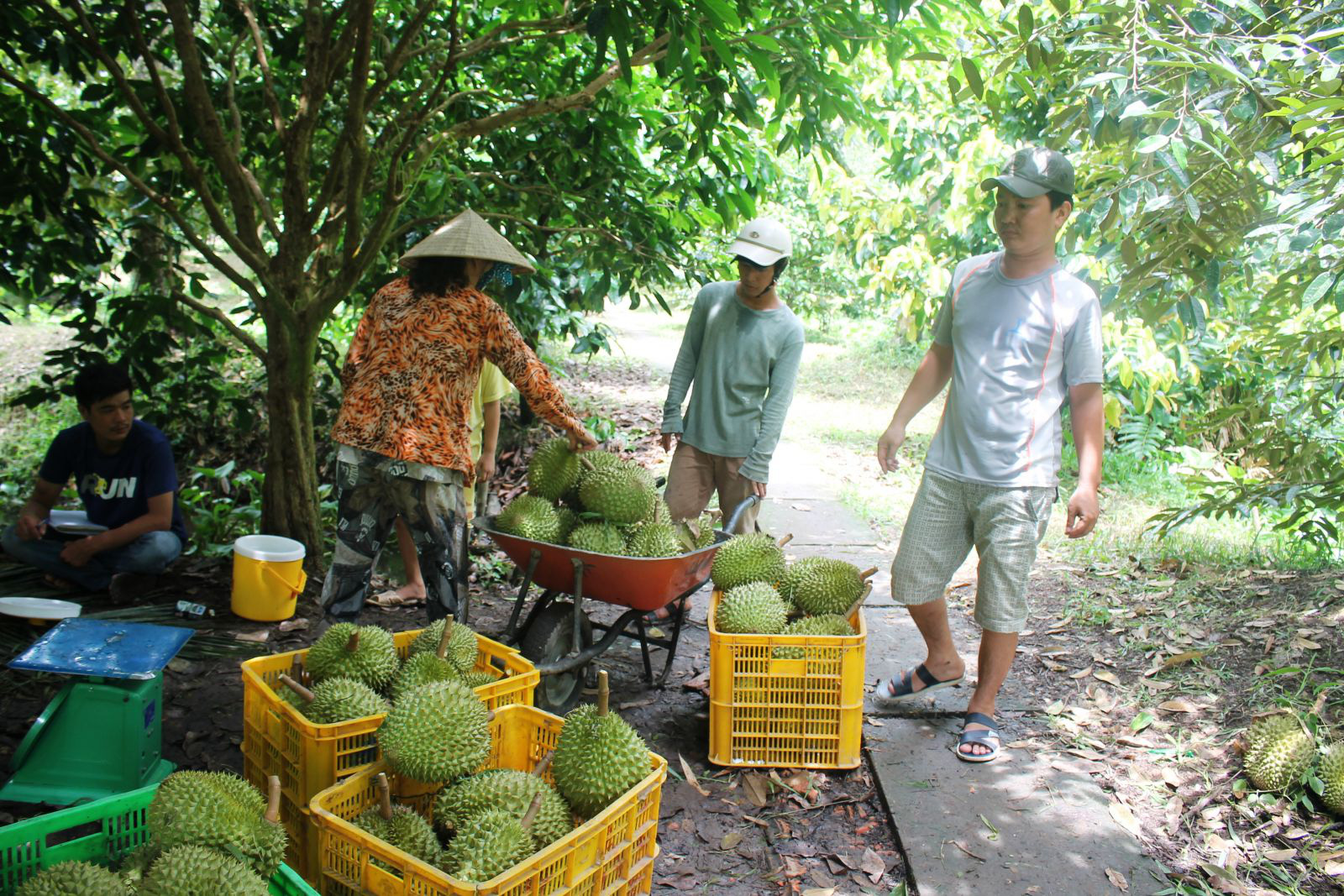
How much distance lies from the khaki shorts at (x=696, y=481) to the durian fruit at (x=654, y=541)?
3.30 feet

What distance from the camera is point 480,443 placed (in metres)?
4.81

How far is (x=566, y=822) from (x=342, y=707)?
646mm

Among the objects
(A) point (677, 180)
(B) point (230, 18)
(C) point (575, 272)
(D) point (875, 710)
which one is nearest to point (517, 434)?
(C) point (575, 272)

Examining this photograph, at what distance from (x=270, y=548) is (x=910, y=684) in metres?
2.96

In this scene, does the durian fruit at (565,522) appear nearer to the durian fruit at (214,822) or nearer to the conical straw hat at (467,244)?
the conical straw hat at (467,244)

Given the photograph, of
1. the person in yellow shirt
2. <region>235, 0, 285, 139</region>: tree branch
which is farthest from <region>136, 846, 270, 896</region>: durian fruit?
<region>235, 0, 285, 139</region>: tree branch

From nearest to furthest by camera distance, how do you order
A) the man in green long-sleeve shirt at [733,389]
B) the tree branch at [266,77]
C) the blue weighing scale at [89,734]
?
the blue weighing scale at [89,734] < the man in green long-sleeve shirt at [733,389] < the tree branch at [266,77]

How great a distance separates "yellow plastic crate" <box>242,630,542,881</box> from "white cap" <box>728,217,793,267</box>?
202 cm

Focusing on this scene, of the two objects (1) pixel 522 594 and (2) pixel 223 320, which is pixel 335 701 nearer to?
(1) pixel 522 594

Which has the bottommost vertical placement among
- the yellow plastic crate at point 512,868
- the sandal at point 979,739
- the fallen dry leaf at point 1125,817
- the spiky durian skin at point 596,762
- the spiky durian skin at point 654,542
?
the fallen dry leaf at point 1125,817

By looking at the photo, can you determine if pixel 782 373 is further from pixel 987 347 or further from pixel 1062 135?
pixel 1062 135

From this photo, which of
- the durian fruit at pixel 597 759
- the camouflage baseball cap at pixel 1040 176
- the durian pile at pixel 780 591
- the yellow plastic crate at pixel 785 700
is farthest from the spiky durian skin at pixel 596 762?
the camouflage baseball cap at pixel 1040 176

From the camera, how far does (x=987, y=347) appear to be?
3266 millimetres

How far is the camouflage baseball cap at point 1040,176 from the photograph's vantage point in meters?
3.06
